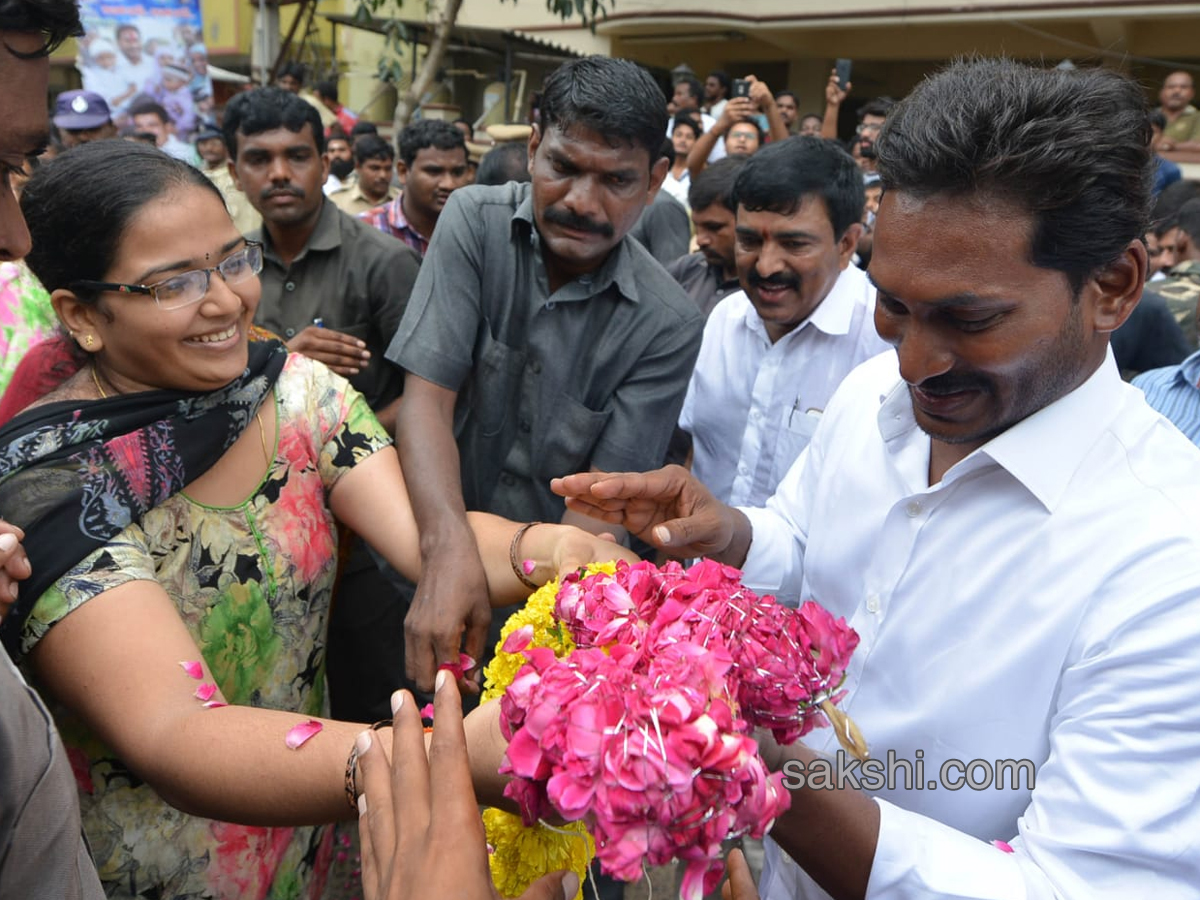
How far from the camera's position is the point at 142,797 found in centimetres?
199

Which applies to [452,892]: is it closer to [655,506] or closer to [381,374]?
[655,506]

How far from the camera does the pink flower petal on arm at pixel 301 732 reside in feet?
5.53

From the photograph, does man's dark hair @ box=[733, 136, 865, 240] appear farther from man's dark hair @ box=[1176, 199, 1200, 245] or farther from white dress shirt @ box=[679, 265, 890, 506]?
man's dark hair @ box=[1176, 199, 1200, 245]

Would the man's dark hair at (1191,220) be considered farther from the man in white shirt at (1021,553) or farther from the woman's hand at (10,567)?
the woman's hand at (10,567)

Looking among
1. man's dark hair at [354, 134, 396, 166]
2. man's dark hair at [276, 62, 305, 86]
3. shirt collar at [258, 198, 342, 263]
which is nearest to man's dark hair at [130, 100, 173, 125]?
man's dark hair at [354, 134, 396, 166]

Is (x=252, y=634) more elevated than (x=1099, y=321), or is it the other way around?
(x=1099, y=321)

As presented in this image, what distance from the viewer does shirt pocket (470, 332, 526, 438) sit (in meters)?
2.98

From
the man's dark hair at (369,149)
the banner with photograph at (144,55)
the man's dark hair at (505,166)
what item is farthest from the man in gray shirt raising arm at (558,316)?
the banner with photograph at (144,55)

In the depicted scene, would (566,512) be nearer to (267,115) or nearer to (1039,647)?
(1039,647)

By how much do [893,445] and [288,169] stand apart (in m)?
3.41

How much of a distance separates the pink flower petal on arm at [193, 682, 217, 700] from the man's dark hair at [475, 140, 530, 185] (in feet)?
14.3

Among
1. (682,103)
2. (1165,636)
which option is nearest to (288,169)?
(1165,636)

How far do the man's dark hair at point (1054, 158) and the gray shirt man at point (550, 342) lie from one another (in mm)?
1377

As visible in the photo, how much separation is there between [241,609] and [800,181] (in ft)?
8.84
